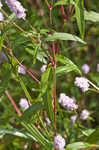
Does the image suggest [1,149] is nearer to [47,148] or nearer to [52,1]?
[47,148]

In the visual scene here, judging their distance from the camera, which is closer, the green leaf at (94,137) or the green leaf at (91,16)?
the green leaf at (94,137)

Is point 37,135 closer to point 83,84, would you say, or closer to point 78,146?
point 78,146

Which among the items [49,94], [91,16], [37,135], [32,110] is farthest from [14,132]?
[91,16]

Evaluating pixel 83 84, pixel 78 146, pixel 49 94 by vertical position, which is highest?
pixel 49 94

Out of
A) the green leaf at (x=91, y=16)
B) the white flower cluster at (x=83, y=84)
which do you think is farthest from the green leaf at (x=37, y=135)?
the green leaf at (x=91, y=16)

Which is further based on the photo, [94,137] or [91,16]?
[91,16]

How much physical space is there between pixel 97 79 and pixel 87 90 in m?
0.15

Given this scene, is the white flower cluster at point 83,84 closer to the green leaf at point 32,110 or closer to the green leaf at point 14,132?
the green leaf at point 32,110

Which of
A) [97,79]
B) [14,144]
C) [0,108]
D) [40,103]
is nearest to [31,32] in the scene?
[40,103]

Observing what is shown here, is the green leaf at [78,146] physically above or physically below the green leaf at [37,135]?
below

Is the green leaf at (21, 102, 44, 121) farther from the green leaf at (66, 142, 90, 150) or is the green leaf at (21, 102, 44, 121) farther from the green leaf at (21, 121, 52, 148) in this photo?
the green leaf at (66, 142, 90, 150)

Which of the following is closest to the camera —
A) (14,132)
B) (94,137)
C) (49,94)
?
(49,94)

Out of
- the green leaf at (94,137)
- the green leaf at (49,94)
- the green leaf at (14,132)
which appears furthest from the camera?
the green leaf at (14,132)

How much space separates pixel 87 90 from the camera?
118 cm
